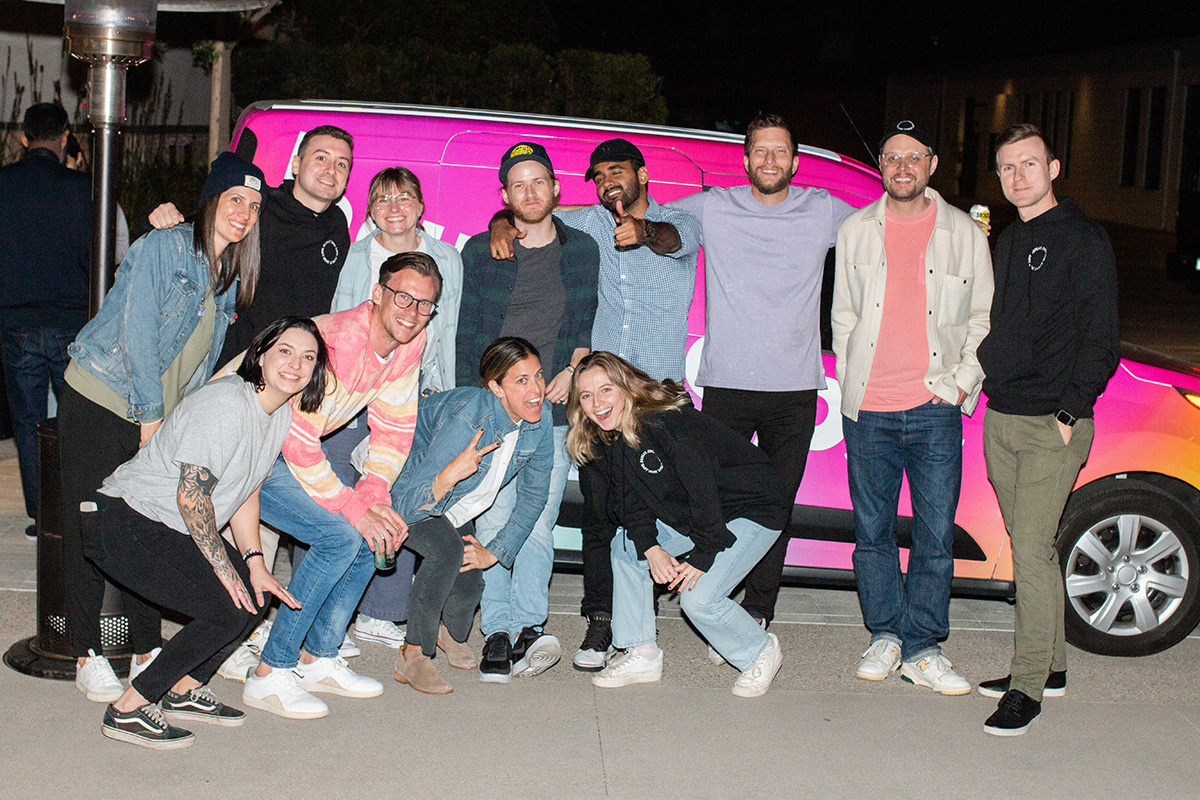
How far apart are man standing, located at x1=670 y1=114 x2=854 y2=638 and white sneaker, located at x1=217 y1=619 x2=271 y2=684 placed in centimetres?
194

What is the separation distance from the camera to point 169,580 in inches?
161

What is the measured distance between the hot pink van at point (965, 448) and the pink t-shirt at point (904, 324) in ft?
1.26

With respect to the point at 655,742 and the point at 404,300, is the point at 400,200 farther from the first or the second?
the point at 655,742

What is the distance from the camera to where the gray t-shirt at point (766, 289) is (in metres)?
5.04

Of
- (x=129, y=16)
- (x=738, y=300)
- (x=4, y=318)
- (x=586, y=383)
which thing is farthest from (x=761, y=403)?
(x=4, y=318)

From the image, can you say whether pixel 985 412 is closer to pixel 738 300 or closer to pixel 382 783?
pixel 738 300

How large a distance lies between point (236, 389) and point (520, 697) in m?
1.52

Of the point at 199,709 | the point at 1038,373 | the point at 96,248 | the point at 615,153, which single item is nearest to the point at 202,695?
the point at 199,709

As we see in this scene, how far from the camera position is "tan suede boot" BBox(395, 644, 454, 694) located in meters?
4.71

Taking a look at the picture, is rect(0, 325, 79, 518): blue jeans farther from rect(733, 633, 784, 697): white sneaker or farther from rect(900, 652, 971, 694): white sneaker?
rect(900, 652, 971, 694): white sneaker

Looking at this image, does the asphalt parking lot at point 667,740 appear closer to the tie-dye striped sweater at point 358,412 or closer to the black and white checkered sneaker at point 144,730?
the black and white checkered sneaker at point 144,730

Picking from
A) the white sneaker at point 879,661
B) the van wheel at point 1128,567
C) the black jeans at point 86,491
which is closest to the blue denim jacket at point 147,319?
the black jeans at point 86,491

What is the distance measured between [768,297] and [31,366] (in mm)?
3348

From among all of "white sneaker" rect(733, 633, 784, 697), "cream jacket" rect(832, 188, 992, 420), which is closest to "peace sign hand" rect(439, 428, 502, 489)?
"white sneaker" rect(733, 633, 784, 697)
